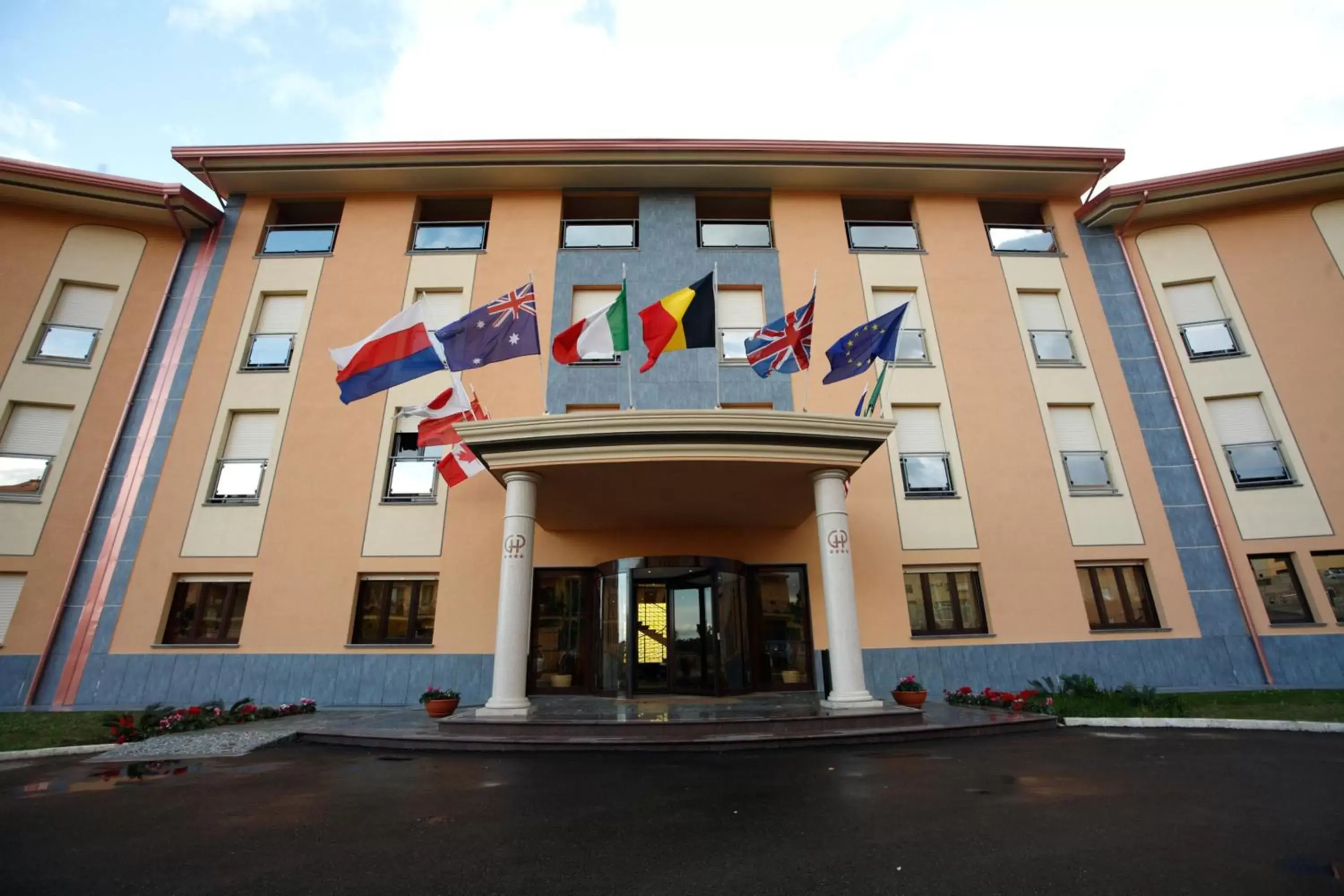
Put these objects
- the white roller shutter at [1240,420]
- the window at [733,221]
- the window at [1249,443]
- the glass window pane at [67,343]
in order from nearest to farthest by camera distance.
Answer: the window at [1249,443] → the white roller shutter at [1240,420] → the glass window pane at [67,343] → the window at [733,221]

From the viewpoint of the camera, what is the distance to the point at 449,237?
50.7 ft

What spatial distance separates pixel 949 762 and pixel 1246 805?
2421 millimetres

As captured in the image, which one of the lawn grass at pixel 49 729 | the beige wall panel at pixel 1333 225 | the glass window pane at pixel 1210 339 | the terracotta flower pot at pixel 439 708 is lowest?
the lawn grass at pixel 49 729

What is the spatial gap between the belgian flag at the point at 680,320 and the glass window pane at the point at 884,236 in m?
7.72

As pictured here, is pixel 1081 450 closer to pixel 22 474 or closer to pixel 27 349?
pixel 22 474

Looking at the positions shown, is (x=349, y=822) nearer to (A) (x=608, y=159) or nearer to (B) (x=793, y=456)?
(B) (x=793, y=456)

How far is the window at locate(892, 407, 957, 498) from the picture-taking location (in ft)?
42.6

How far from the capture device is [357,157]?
14.8 metres

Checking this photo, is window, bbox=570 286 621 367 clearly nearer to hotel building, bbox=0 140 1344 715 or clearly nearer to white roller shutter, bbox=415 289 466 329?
hotel building, bbox=0 140 1344 715

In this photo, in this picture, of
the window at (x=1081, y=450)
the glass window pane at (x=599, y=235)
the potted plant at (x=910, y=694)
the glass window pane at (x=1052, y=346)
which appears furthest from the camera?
the glass window pane at (x=599, y=235)

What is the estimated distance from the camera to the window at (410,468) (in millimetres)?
12719

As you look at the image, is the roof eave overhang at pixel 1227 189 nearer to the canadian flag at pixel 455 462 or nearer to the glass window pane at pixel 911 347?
the glass window pane at pixel 911 347

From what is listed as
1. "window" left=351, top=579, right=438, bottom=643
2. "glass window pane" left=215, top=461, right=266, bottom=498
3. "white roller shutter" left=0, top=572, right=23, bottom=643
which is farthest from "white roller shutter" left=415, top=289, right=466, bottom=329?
"white roller shutter" left=0, top=572, right=23, bottom=643

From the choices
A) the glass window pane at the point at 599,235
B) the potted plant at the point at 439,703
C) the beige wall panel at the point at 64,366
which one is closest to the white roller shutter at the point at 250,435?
the beige wall panel at the point at 64,366
